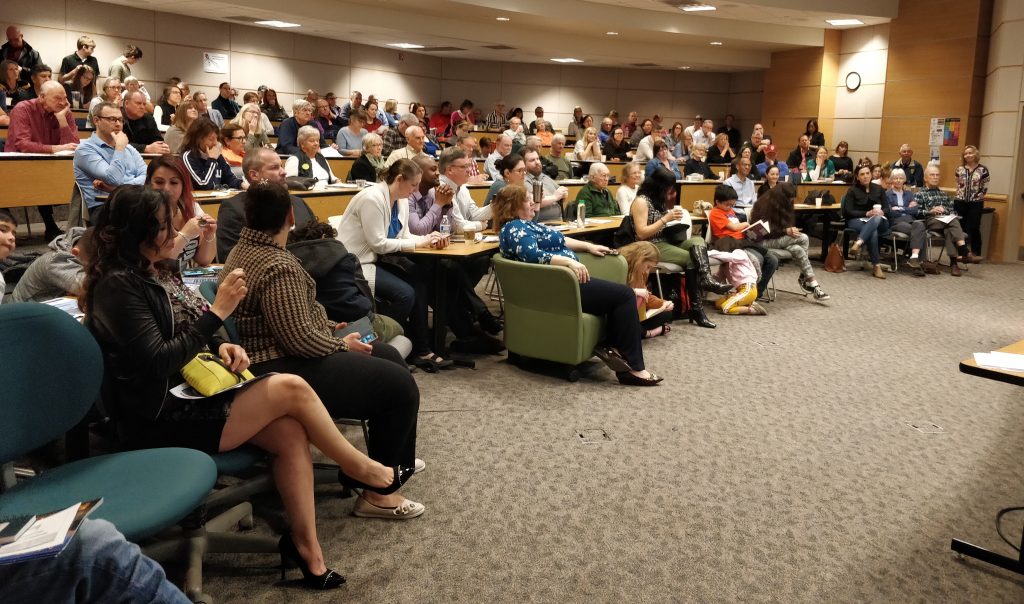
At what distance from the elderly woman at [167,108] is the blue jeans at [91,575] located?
9.93 m

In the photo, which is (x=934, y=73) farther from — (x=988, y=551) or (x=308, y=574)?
(x=308, y=574)

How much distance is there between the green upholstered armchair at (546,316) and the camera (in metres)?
4.75

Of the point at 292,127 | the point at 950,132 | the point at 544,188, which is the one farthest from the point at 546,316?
the point at 950,132

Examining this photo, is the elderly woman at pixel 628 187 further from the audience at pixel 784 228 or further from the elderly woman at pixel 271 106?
the elderly woman at pixel 271 106

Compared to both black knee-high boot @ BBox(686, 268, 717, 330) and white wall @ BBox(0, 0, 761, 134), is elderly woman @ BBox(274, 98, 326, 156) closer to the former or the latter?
black knee-high boot @ BBox(686, 268, 717, 330)

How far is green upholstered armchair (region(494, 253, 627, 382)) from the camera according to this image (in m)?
4.75

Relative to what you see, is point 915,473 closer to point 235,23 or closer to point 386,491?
point 386,491

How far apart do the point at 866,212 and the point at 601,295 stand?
609 cm

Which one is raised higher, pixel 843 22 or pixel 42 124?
pixel 843 22

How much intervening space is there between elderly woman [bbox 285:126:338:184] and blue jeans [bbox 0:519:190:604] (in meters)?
5.86

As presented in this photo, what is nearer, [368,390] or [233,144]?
[368,390]

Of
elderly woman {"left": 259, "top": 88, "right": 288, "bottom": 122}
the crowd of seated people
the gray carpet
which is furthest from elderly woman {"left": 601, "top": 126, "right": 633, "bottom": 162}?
the gray carpet

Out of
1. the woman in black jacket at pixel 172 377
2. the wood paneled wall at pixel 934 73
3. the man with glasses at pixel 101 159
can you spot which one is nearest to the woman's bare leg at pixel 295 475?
the woman in black jacket at pixel 172 377

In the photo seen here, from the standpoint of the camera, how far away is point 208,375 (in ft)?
8.28
